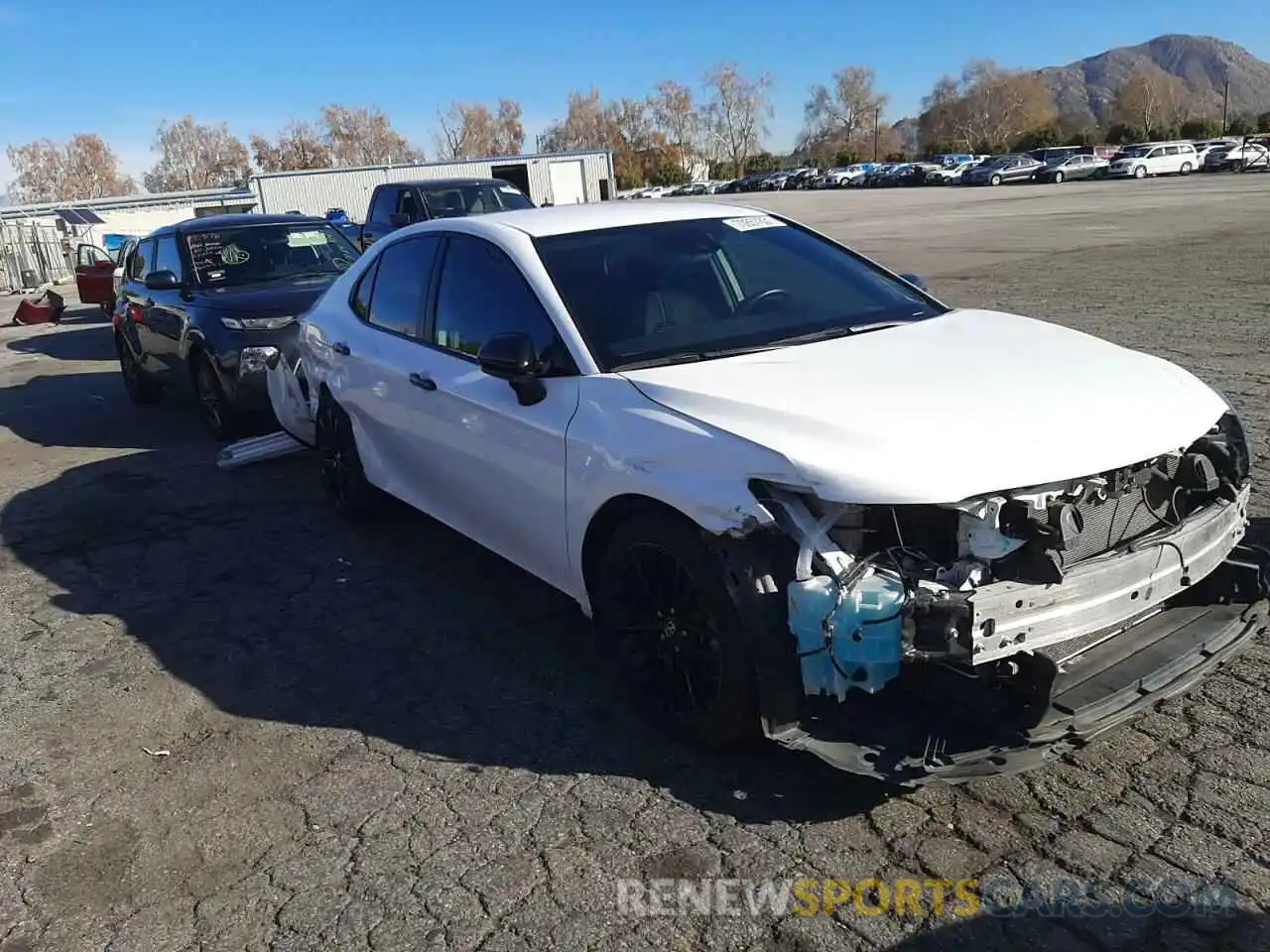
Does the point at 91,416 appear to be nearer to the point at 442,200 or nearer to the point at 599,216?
the point at 442,200

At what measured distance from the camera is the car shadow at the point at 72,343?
1553 cm

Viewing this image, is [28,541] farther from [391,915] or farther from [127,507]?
[391,915]

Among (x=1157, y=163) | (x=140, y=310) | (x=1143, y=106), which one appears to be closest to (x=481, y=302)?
(x=140, y=310)

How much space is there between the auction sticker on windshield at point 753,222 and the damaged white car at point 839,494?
21 cm

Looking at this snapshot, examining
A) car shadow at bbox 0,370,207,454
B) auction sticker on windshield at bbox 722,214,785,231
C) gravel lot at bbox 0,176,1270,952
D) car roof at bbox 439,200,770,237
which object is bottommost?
gravel lot at bbox 0,176,1270,952

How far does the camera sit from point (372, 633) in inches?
186

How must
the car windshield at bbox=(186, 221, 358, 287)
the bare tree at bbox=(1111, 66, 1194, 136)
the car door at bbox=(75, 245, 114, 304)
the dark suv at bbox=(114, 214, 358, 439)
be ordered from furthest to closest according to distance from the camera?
1. the bare tree at bbox=(1111, 66, 1194, 136)
2. the car door at bbox=(75, 245, 114, 304)
3. the car windshield at bbox=(186, 221, 358, 287)
4. the dark suv at bbox=(114, 214, 358, 439)

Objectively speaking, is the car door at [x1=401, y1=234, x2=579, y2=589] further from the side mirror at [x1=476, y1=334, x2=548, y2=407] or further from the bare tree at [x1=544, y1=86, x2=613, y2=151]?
the bare tree at [x1=544, y1=86, x2=613, y2=151]

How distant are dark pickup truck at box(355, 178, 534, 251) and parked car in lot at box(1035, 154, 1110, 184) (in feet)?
150

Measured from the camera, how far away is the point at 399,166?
50.1 m

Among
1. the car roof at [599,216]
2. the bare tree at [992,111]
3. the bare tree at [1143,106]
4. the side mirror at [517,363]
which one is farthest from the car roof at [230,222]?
the bare tree at [992,111]

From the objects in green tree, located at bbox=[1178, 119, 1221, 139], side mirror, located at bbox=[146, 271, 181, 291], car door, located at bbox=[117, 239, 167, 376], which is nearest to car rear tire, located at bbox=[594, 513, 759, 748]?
side mirror, located at bbox=[146, 271, 181, 291]

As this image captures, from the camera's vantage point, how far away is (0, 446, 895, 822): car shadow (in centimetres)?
350

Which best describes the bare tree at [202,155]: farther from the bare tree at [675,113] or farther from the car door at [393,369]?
the car door at [393,369]
